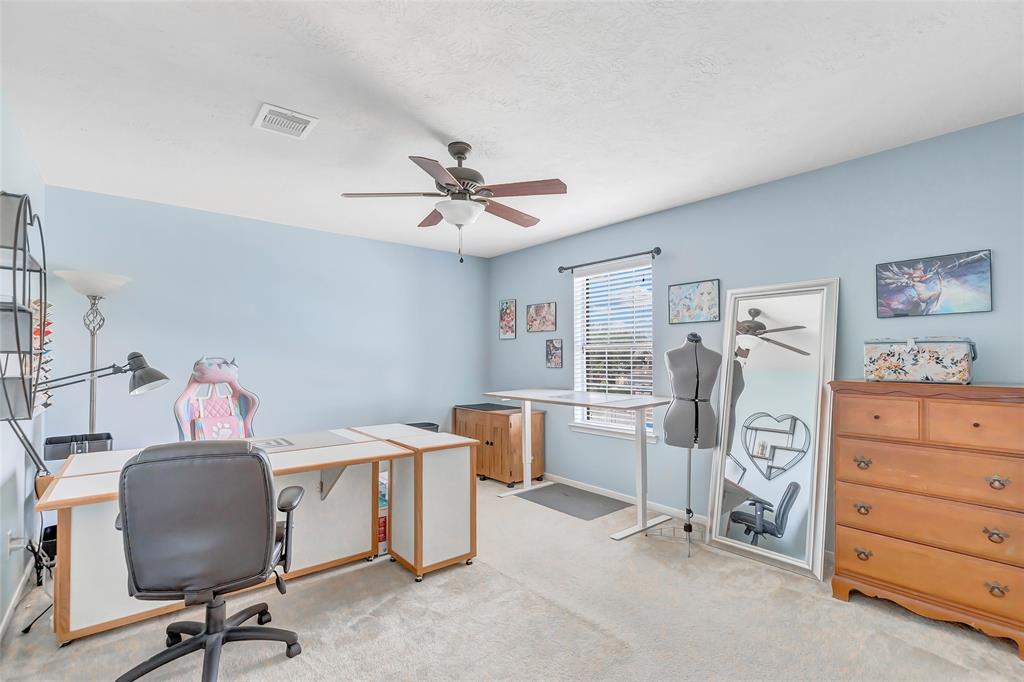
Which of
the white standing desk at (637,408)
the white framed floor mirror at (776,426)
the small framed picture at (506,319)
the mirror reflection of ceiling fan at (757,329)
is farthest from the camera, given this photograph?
the small framed picture at (506,319)

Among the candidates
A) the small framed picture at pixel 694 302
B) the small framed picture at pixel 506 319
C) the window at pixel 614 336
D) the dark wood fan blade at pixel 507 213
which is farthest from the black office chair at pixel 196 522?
the small framed picture at pixel 506 319

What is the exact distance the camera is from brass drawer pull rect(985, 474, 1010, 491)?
83.9 inches

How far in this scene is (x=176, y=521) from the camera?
5.53ft

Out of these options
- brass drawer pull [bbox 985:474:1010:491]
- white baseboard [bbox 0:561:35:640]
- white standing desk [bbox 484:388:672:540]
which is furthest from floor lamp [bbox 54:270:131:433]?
brass drawer pull [bbox 985:474:1010:491]

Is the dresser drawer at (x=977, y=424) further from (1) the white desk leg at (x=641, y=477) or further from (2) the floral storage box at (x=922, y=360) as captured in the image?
(1) the white desk leg at (x=641, y=477)

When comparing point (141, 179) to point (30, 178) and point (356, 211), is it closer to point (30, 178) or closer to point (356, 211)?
point (30, 178)

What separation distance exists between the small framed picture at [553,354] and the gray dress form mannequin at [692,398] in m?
1.77

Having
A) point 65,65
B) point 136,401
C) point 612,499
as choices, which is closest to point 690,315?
point 612,499

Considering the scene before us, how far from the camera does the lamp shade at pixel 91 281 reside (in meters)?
3.03

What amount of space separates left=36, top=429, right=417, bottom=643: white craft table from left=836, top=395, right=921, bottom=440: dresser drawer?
244 cm

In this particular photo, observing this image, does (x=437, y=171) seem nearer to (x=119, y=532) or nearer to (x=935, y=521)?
(x=119, y=532)

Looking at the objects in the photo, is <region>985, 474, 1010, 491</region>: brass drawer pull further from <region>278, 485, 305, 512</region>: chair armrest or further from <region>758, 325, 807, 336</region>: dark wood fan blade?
<region>278, 485, 305, 512</region>: chair armrest

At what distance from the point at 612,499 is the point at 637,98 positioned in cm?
337

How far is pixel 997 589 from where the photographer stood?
Result: 6.98 feet
